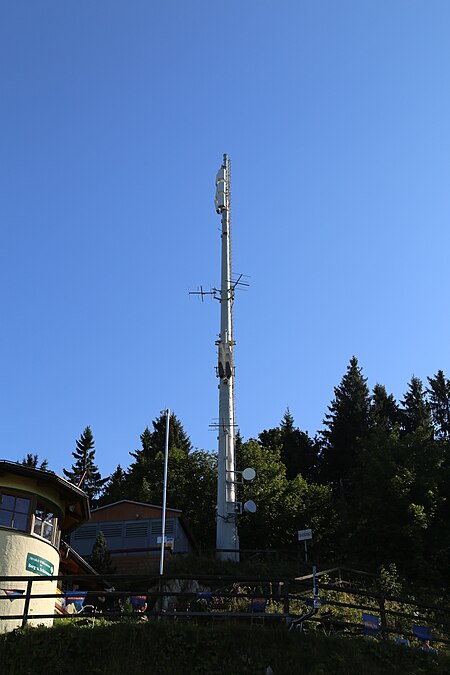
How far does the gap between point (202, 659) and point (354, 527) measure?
30931 mm

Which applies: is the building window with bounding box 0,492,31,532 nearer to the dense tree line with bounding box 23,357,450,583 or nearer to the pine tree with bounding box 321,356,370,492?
the dense tree line with bounding box 23,357,450,583

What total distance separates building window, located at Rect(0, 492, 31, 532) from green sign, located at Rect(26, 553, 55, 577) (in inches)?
28.5

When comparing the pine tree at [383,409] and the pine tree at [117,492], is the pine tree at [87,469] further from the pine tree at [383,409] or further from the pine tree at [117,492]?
the pine tree at [383,409]

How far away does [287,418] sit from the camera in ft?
263

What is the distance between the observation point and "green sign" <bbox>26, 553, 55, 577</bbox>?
1908cm

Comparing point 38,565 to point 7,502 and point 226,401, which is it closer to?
point 7,502

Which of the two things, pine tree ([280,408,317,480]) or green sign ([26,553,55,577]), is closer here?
green sign ([26,553,55,577])

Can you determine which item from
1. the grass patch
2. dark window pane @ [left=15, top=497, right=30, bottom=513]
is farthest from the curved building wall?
the grass patch

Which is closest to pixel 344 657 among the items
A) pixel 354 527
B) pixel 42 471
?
pixel 42 471

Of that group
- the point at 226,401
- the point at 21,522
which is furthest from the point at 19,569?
the point at 226,401

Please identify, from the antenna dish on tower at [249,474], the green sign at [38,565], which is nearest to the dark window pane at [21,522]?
the green sign at [38,565]

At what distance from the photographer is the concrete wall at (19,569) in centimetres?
1814

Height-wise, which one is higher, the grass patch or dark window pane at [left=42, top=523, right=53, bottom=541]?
dark window pane at [left=42, top=523, right=53, bottom=541]

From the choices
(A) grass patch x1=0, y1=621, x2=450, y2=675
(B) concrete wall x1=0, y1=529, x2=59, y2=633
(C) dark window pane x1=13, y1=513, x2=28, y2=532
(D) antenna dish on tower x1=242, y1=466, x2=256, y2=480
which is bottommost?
(A) grass patch x1=0, y1=621, x2=450, y2=675
